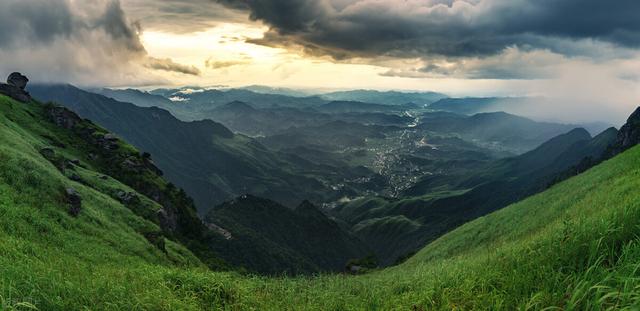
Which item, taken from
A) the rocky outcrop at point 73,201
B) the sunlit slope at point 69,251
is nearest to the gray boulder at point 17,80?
the sunlit slope at point 69,251

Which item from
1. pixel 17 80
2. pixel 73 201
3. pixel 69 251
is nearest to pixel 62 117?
pixel 17 80

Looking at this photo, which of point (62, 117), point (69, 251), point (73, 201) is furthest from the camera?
point (62, 117)

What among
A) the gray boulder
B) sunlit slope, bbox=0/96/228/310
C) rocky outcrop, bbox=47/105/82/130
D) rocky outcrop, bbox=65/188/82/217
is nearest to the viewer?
sunlit slope, bbox=0/96/228/310

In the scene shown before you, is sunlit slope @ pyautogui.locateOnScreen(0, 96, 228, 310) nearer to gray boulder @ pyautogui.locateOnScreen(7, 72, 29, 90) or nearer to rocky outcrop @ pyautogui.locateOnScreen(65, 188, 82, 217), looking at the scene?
rocky outcrop @ pyautogui.locateOnScreen(65, 188, 82, 217)

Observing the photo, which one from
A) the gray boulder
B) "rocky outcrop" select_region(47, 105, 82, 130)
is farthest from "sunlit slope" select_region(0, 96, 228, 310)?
the gray boulder

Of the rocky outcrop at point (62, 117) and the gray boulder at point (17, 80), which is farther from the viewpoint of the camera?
the gray boulder at point (17, 80)

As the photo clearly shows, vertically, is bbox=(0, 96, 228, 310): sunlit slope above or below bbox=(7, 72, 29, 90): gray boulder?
below

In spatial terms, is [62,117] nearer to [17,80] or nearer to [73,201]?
[17,80]

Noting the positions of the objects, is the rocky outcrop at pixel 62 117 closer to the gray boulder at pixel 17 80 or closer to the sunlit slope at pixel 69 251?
the gray boulder at pixel 17 80

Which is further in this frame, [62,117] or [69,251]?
[62,117]

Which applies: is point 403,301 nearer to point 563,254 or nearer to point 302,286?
point 563,254

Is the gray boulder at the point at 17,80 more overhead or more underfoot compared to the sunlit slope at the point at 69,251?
more overhead
